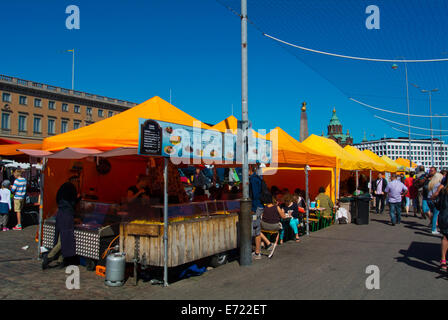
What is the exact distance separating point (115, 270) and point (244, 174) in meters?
3.01

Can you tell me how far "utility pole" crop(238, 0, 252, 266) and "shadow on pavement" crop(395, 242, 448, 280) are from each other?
3.29 metres

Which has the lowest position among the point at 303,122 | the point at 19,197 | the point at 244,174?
the point at 19,197

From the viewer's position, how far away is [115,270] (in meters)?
5.66

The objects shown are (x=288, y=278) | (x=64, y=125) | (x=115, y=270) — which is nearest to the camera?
(x=115, y=270)

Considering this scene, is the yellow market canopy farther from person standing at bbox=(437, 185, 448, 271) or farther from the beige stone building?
the beige stone building

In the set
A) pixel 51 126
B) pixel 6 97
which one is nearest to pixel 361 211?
pixel 6 97

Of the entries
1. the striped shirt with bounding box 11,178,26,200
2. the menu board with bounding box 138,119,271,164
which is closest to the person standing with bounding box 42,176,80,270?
the menu board with bounding box 138,119,271,164

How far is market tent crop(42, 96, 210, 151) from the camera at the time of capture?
6953mm

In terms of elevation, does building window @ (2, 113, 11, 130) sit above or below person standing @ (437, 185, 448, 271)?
above

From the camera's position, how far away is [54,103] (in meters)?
65.4

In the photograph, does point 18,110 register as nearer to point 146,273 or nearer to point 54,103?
point 54,103

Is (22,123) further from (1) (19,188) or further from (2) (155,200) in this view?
(2) (155,200)
